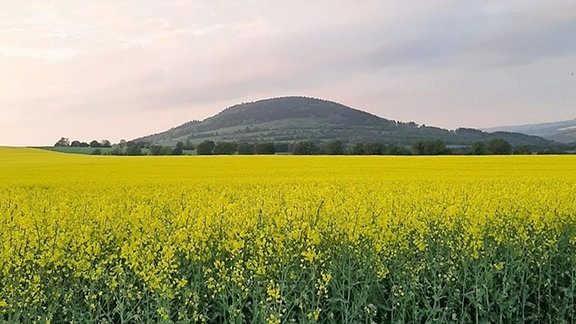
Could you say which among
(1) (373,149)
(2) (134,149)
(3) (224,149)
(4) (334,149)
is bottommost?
(1) (373,149)

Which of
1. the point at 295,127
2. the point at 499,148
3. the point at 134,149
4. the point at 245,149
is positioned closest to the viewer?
the point at 499,148

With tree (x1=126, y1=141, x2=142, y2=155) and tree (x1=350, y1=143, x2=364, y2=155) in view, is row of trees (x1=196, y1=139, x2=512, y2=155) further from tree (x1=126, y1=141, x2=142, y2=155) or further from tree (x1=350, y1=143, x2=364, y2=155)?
tree (x1=126, y1=141, x2=142, y2=155)

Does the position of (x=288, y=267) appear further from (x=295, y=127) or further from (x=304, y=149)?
(x=295, y=127)

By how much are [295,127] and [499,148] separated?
6994cm

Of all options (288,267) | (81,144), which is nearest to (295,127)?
(81,144)

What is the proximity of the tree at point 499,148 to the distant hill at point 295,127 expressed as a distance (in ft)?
52.2

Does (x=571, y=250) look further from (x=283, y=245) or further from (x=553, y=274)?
(x=283, y=245)

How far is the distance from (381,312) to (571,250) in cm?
325

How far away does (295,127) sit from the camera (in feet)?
379

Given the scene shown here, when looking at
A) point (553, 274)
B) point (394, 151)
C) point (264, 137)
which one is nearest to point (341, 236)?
point (553, 274)

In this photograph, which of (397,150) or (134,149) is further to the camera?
(134,149)

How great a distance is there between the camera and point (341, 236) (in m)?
6.63

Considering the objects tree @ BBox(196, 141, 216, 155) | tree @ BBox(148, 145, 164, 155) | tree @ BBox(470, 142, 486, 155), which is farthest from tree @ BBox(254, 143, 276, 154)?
tree @ BBox(470, 142, 486, 155)

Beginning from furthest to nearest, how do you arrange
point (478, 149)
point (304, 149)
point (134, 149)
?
point (134, 149) → point (304, 149) → point (478, 149)
